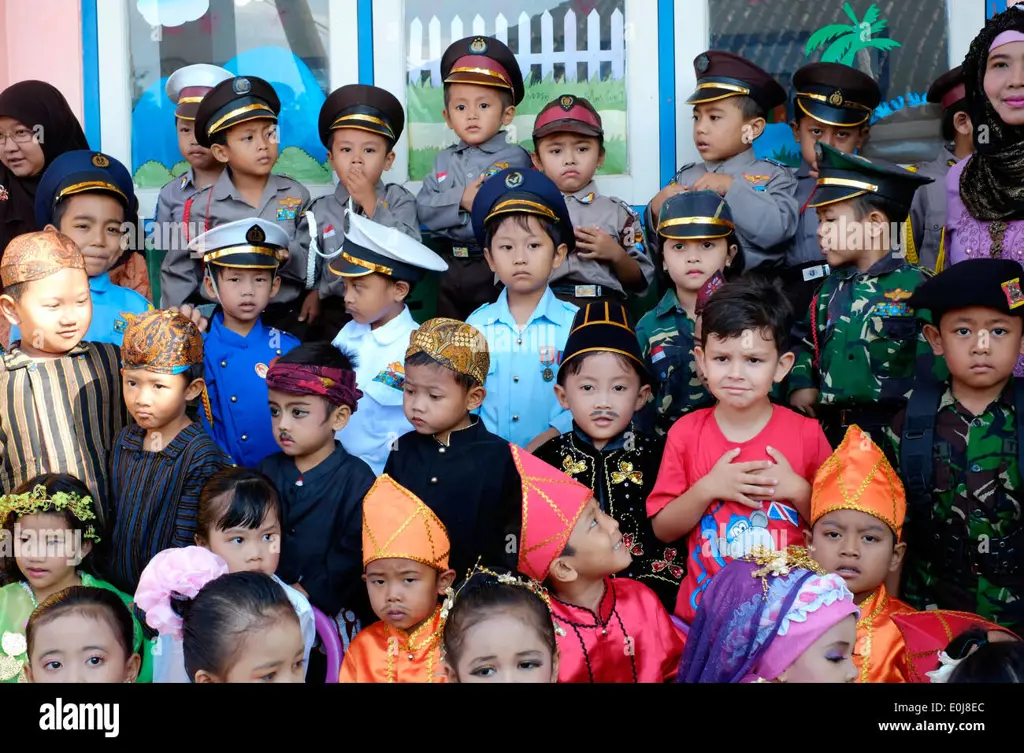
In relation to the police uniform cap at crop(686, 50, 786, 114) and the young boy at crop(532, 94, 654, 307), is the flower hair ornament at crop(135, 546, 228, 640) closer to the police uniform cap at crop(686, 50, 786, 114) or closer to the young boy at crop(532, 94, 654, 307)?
the young boy at crop(532, 94, 654, 307)

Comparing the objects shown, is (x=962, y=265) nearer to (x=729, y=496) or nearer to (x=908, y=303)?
(x=908, y=303)

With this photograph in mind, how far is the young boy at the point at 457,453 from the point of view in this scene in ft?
13.7

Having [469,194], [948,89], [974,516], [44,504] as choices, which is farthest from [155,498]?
[948,89]

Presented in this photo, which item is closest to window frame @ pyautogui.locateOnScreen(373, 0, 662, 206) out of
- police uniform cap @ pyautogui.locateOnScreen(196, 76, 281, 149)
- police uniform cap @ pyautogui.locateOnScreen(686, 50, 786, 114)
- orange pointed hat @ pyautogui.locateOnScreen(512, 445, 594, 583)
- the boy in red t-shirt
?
police uniform cap @ pyautogui.locateOnScreen(686, 50, 786, 114)

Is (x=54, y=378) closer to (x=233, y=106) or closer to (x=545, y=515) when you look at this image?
(x=233, y=106)

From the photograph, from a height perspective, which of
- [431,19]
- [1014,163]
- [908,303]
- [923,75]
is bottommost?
[908,303]

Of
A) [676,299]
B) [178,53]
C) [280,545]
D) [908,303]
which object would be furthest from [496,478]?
[178,53]

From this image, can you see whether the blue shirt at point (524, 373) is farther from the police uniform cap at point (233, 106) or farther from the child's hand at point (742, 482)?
the police uniform cap at point (233, 106)

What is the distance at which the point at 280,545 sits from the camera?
4125mm

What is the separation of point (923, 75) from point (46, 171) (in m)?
3.94

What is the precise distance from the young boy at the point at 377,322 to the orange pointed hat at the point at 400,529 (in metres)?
0.88

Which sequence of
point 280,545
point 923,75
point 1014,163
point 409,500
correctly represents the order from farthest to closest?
point 923,75, point 1014,163, point 280,545, point 409,500

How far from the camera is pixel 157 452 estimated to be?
434 cm

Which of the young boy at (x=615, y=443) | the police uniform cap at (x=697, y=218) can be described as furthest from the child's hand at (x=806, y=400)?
the police uniform cap at (x=697, y=218)
